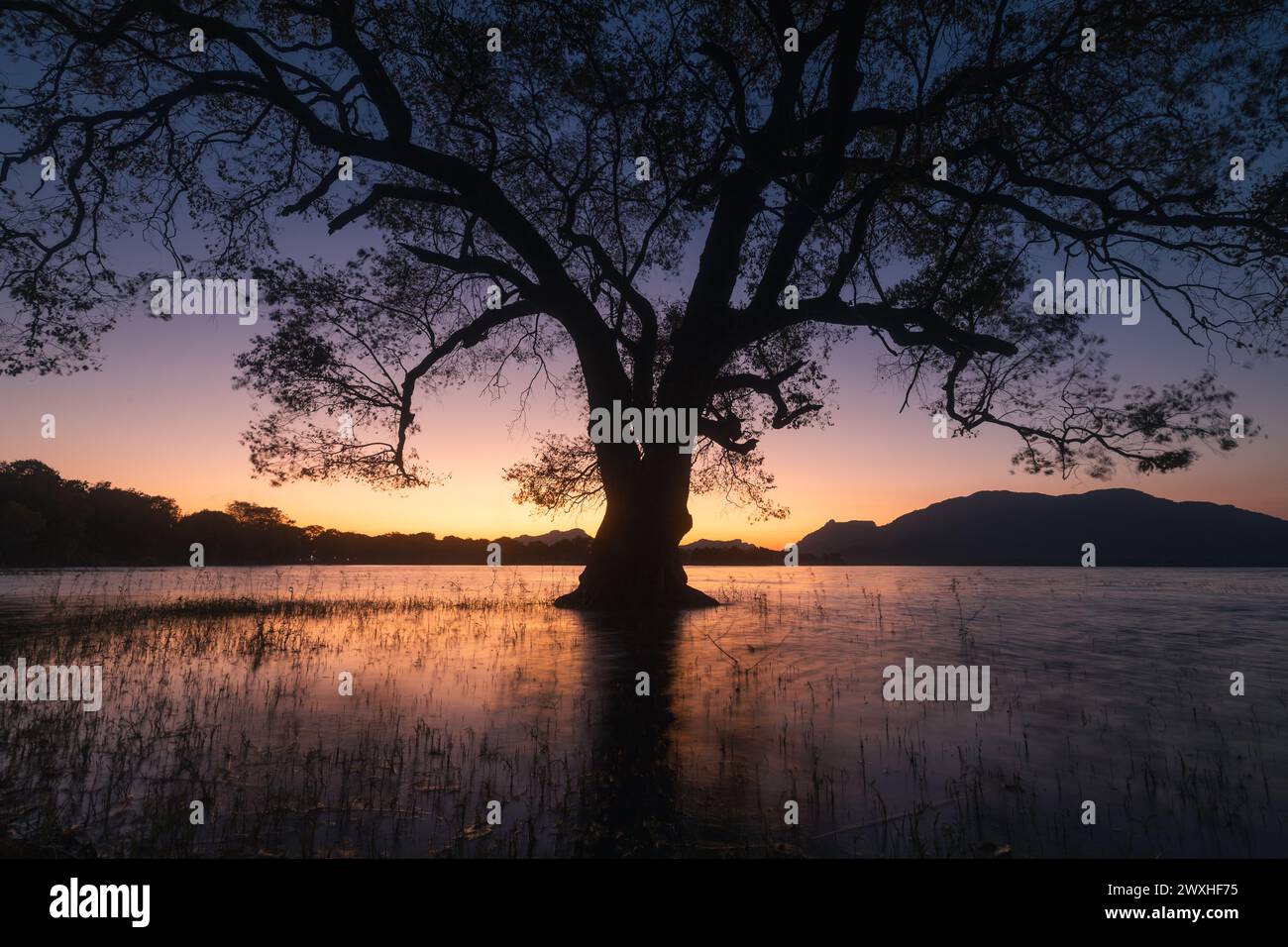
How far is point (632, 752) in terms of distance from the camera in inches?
261

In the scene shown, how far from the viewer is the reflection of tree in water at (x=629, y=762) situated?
15.0ft

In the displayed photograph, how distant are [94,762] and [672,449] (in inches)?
692

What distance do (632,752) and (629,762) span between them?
0.34 metres

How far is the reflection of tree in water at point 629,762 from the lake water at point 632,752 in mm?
36

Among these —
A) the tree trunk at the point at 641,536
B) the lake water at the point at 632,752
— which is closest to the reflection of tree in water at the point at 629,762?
the lake water at the point at 632,752

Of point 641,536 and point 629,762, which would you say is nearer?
point 629,762

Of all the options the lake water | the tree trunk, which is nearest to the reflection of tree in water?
the lake water

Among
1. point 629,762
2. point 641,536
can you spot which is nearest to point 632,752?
point 629,762

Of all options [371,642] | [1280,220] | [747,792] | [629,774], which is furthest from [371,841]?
[1280,220]

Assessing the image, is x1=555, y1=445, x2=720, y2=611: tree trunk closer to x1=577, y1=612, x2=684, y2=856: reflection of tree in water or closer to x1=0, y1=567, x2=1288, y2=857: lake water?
x1=0, y1=567, x2=1288, y2=857: lake water

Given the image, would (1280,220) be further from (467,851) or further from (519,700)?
(467,851)

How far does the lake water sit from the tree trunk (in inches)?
291

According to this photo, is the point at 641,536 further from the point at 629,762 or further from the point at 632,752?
the point at 629,762

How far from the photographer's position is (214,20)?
1561 cm
